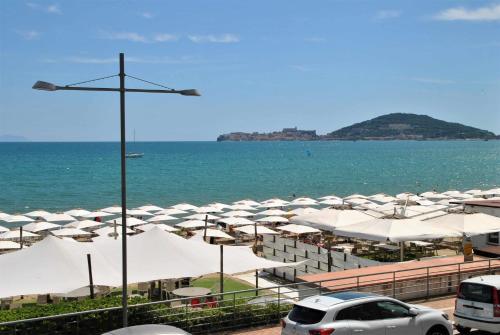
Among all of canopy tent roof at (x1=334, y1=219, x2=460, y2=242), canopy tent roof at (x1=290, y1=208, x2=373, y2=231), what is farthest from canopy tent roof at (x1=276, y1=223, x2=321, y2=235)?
canopy tent roof at (x1=334, y1=219, x2=460, y2=242)

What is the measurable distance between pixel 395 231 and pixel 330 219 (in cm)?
488

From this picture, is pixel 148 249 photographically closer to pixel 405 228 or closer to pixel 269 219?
pixel 405 228

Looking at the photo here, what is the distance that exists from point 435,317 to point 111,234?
19784 mm

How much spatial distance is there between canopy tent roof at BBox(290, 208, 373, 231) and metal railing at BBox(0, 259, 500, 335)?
726 centimetres

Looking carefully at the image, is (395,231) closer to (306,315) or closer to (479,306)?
(479,306)

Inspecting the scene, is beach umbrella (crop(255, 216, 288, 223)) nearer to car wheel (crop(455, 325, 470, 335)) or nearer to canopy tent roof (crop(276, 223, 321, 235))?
canopy tent roof (crop(276, 223, 321, 235))

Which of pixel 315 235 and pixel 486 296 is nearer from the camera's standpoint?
pixel 486 296

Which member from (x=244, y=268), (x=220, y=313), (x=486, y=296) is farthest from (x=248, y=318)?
(x=486, y=296)

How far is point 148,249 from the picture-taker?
15.0 m

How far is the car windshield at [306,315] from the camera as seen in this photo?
31.8ft

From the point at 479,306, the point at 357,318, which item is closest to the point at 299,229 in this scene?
the point at 479,306

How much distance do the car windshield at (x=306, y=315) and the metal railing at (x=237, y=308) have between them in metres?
2.86

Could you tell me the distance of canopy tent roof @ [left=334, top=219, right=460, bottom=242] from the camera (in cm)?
2028

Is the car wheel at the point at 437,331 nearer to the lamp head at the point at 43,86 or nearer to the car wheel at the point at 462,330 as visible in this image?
the car wheel at the point at 462,330
